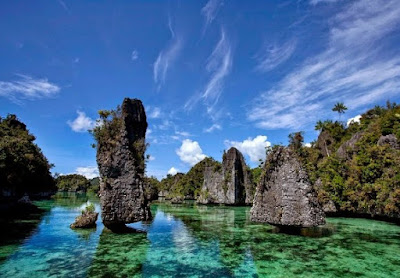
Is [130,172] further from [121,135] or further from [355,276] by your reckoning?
[355,276]

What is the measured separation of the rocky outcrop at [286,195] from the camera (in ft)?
46.4

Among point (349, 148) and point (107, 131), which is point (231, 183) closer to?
point (349, 148)

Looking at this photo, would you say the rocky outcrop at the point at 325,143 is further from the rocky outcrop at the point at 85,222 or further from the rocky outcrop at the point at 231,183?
the rocky outcrop at the point at 85,222

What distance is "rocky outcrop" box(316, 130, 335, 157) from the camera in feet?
149

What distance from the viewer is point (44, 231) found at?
16.5 m

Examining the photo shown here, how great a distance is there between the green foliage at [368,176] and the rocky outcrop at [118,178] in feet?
70.0

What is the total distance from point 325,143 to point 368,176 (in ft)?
67.2

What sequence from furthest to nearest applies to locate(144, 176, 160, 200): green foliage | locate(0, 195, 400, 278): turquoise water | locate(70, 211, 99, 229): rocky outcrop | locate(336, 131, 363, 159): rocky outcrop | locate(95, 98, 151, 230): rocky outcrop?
locate(336, 131, 363, 159): rocky outcrop < locate(144, 176, 160, 200): green foliage < locate(70, 211, 99, 229): rocky outcrop < locate(95, 98, 151, 230): rocky outcrop < locate(0, 195, 400, 278): turquoise water

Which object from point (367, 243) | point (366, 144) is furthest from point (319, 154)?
point (367, 243)

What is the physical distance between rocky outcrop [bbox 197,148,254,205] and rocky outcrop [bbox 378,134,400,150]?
31043 mm

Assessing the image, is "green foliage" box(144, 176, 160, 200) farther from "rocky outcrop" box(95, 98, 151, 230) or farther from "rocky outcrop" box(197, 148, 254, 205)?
"rocky outcrop" box(197, 148, 254, 205)

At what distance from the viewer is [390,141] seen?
26.3 m

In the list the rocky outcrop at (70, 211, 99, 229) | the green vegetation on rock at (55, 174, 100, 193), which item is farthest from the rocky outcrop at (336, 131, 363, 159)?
the green vegetation on rock at (55, 174, 100, 193)

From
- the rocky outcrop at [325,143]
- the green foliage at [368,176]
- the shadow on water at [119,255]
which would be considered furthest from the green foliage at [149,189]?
the rocky outcrop at [325,143]
